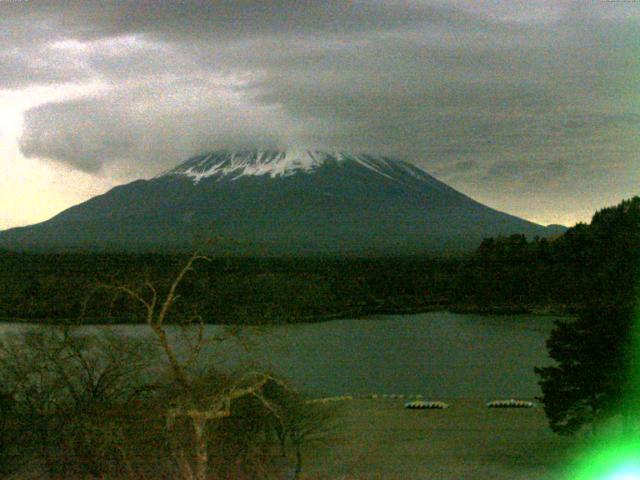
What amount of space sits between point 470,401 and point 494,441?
5467 mm

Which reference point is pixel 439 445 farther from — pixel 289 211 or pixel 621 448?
pixel 289 211

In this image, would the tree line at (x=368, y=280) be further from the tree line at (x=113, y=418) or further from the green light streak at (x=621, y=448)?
the tree line at (x=113, y=418)

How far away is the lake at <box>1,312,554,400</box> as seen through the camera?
917 inches

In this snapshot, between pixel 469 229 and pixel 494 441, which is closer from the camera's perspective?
pixel 494 441

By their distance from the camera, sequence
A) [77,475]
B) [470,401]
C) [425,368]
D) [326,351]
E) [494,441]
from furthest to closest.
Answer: [326,351], [425,368], [470,401], [494,441], [77,475]

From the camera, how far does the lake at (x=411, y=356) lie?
23284 mm

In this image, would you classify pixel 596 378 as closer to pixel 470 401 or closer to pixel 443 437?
pixel 443 437

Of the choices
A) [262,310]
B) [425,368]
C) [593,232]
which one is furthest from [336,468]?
[593,232]

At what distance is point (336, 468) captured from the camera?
1248 centimetres

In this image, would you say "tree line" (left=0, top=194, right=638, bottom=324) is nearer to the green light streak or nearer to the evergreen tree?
the evergreen tree

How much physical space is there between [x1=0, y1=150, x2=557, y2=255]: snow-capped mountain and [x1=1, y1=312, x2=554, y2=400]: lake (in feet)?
141

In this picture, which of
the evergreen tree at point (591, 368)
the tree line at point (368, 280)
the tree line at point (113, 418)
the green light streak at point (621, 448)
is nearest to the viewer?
the tree line at point (113, 418)

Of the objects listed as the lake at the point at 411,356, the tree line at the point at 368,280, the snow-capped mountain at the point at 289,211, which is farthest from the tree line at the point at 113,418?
the snow-capped mountain at the point at 289,211

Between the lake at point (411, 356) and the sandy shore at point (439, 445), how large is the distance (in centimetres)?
222
